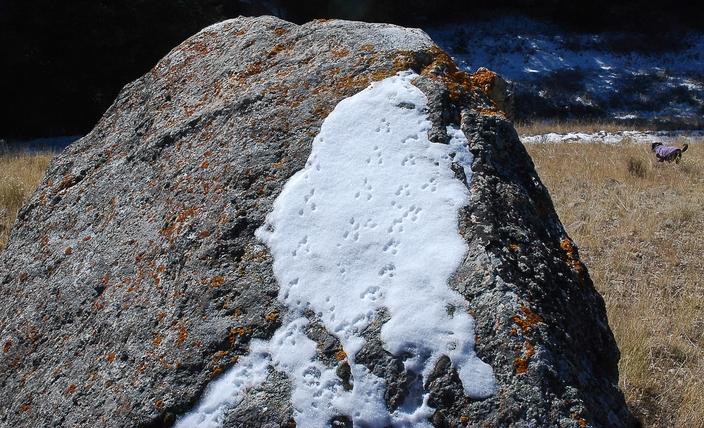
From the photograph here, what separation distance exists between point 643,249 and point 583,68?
22.0 m

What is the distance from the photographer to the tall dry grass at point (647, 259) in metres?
3.55

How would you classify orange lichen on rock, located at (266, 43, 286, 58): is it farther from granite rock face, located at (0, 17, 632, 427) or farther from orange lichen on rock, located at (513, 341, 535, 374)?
orange lichen on rock, located at (513, 341, 535, 374)

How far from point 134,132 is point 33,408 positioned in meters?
1.59

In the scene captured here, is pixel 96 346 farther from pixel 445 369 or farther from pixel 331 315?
pixel 445 369

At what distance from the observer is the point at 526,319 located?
2.14 metres

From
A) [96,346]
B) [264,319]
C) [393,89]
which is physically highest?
[393,89]

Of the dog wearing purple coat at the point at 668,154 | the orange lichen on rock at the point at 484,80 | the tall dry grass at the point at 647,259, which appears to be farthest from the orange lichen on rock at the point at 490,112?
the dog wearing purple coat at the point at 668,154

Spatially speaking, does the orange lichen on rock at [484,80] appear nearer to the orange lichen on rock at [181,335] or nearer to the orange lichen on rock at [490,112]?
the orange lichen on rock at [490,112]

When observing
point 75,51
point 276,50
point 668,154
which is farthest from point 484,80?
point 75,51

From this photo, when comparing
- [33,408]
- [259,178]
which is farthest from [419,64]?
[33,408]

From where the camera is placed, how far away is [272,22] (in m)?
3.90

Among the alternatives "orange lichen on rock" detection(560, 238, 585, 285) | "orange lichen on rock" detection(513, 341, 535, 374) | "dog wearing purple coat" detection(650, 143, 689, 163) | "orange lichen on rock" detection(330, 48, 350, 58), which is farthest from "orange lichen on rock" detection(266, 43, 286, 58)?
"dog wearing purple coat" detection(650, 143, 689, 163)

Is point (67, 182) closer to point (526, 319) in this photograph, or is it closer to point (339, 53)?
point (339, 53)

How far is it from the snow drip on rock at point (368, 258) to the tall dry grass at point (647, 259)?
1.65 metres
